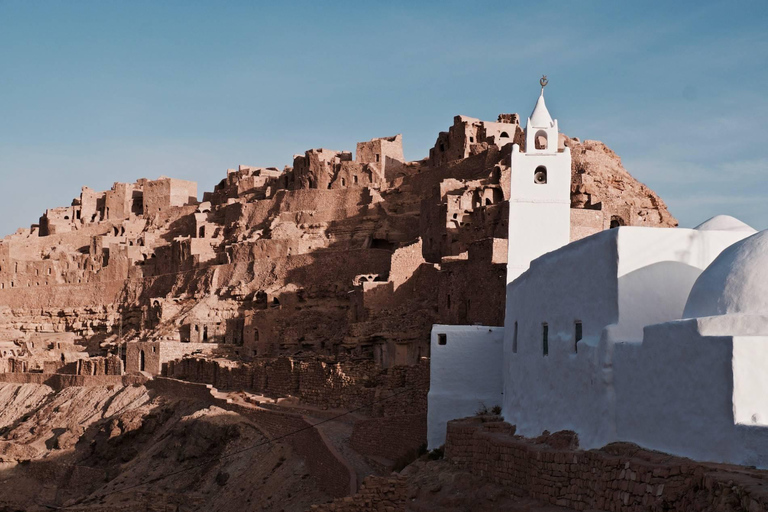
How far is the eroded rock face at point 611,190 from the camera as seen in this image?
3438cm

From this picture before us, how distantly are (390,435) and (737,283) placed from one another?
12.6 m

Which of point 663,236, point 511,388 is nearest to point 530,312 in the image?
point 511,388

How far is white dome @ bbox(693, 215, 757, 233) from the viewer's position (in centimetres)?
1581

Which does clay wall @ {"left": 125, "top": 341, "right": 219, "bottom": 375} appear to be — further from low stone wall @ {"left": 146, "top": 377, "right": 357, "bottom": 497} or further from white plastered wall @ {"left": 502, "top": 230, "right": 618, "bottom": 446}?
white plastered wall @ {"left": 502, "top": 230, "right": 618, "bottom": 446}

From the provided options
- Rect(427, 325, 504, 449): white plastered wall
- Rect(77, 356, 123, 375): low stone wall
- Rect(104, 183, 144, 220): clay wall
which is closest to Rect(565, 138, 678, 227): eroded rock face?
Rect(427, 325, 504, 449): white plastered wall

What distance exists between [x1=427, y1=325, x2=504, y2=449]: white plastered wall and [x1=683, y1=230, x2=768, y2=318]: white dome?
9.32 meters

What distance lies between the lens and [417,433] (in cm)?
2284

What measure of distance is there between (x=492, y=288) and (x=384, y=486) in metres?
10.9

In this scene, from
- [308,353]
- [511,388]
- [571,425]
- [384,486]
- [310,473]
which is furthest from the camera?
[308,353]

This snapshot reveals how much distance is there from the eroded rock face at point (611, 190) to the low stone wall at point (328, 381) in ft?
31.6

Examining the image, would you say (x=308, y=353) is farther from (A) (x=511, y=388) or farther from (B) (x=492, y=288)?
(A) (x=511, y=388)

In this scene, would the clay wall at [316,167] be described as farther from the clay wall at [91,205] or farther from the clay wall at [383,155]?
the clay wall at [91,205]

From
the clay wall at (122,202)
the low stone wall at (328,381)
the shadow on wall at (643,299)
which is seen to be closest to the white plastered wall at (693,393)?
the shadow on wall at (643,299)

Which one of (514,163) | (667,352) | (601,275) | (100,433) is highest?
(514,163)
